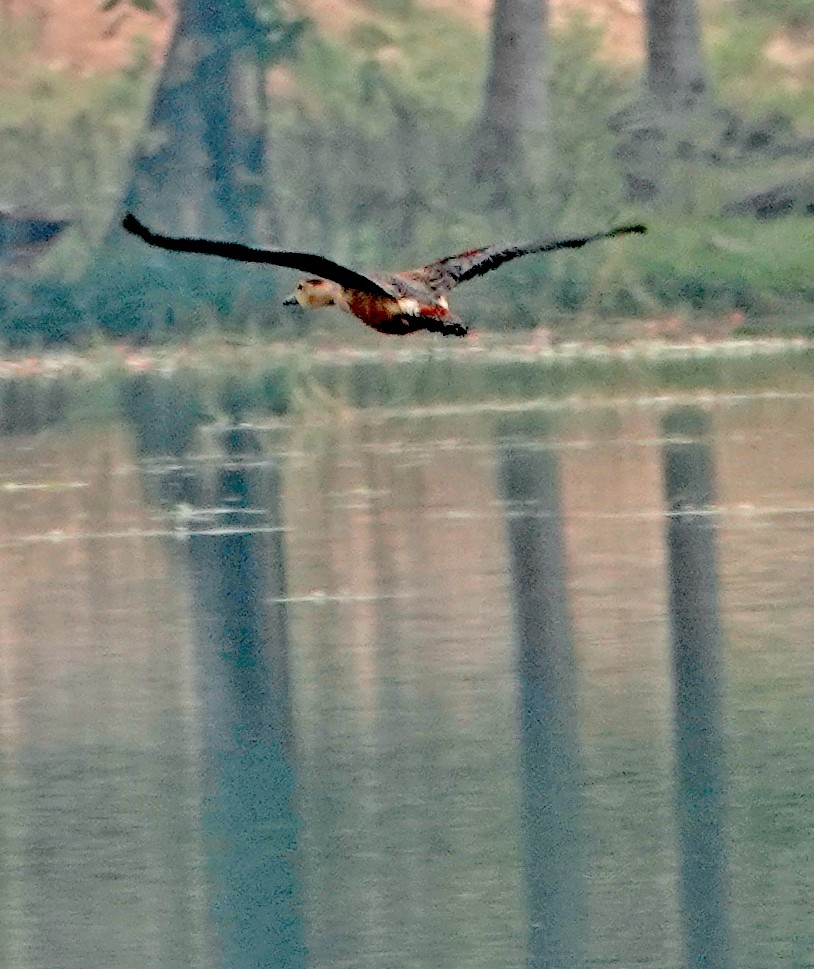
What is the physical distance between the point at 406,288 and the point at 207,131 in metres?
26.0

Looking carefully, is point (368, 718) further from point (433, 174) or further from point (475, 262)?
point (433, 174)

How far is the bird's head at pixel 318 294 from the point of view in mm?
13453

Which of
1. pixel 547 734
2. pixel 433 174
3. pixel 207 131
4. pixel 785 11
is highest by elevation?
pixel 785 11

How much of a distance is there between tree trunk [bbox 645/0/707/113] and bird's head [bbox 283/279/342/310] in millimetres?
23661

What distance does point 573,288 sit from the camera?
31125 millimetres

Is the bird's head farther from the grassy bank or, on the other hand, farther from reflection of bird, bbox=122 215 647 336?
the grassy bank

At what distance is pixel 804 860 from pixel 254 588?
580 centimetres

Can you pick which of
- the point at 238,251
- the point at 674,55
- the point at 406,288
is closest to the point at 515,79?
the point at 674,55

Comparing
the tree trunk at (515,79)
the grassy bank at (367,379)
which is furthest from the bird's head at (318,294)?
the tree trunk at (515,79)

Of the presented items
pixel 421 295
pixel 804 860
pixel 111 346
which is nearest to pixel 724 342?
pixel 111 346

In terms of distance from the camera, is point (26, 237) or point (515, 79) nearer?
point (26, 237)

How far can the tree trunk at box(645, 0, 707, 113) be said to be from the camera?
3719 cm

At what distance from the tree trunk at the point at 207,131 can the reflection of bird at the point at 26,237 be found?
9.55 ft

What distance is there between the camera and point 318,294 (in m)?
13.5
